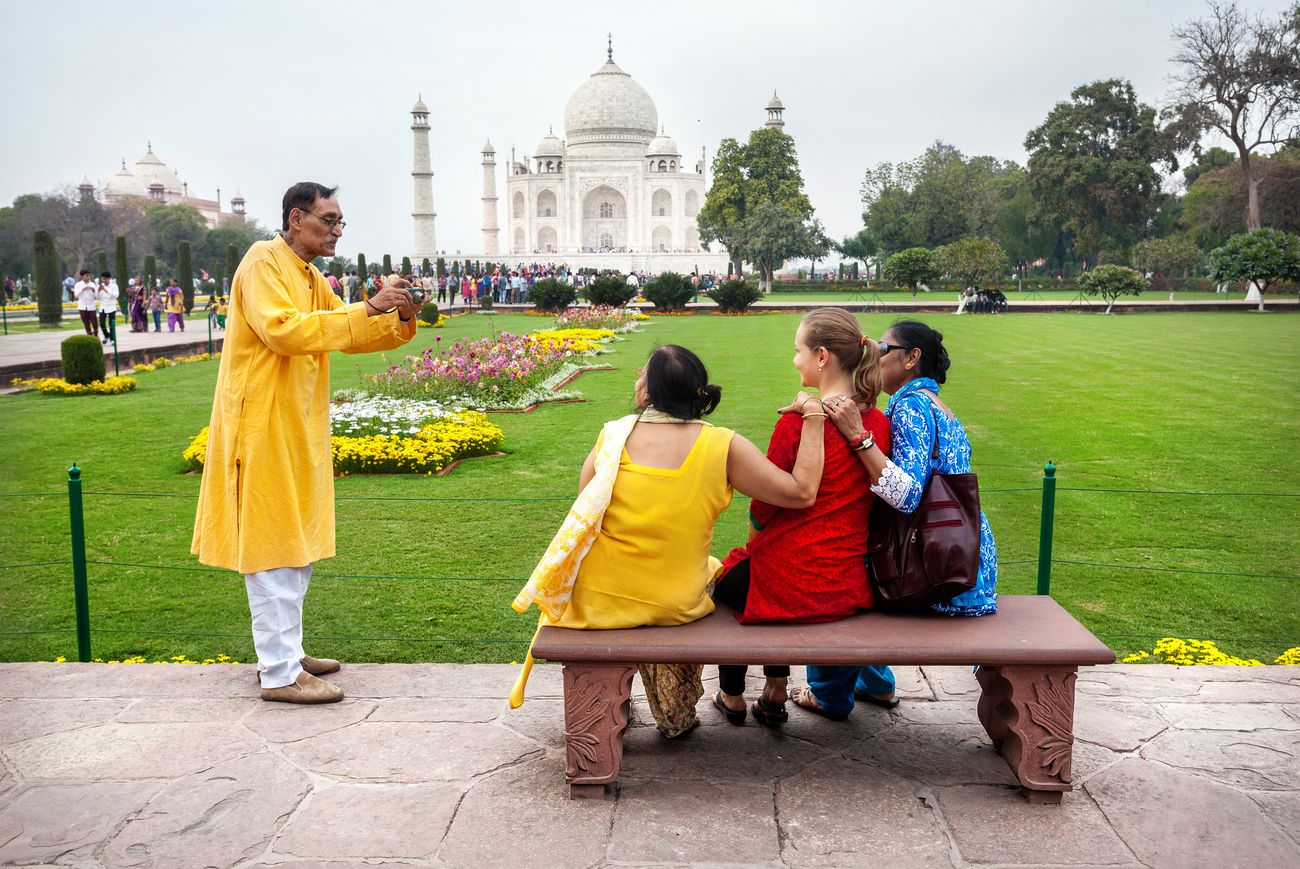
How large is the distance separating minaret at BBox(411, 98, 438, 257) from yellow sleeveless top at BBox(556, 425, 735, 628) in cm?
5028

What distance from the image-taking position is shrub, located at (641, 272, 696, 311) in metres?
25.7

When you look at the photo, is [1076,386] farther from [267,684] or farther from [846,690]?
[267,684]

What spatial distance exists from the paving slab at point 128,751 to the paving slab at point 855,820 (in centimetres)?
139

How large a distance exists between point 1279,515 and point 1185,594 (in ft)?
5.34

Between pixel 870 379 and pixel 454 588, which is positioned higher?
pixel 870 379

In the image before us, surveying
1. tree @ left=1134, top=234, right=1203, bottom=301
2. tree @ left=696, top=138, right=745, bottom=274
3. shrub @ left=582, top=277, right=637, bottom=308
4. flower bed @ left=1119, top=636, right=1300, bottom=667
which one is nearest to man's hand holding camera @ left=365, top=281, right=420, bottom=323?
flower bed @ left=1119, top=636, right=1300, bottom=667

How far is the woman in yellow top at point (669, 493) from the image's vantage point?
2494 mm

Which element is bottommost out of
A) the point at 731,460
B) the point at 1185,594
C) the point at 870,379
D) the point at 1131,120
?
the point at 1185,594

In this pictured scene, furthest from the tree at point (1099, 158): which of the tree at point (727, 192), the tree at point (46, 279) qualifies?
the tree at point (46, 279)

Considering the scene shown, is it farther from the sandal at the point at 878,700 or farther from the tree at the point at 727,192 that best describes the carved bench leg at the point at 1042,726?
the tree at the point at 727,192

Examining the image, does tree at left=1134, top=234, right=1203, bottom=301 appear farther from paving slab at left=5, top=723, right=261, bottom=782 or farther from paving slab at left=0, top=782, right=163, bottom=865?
paving slab at left=0, top=782, right=163, bottom=865

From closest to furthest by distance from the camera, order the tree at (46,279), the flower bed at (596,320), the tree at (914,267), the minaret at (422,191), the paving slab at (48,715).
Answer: the paving slab at (48,715) < the flower bed at (596,320) < the tree at (46,279) < the tree at (914,267) < the minaret at (422,191)

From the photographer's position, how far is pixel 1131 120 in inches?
1468

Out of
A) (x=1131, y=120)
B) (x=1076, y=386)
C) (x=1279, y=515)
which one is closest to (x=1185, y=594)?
(x=1279, y=515)
